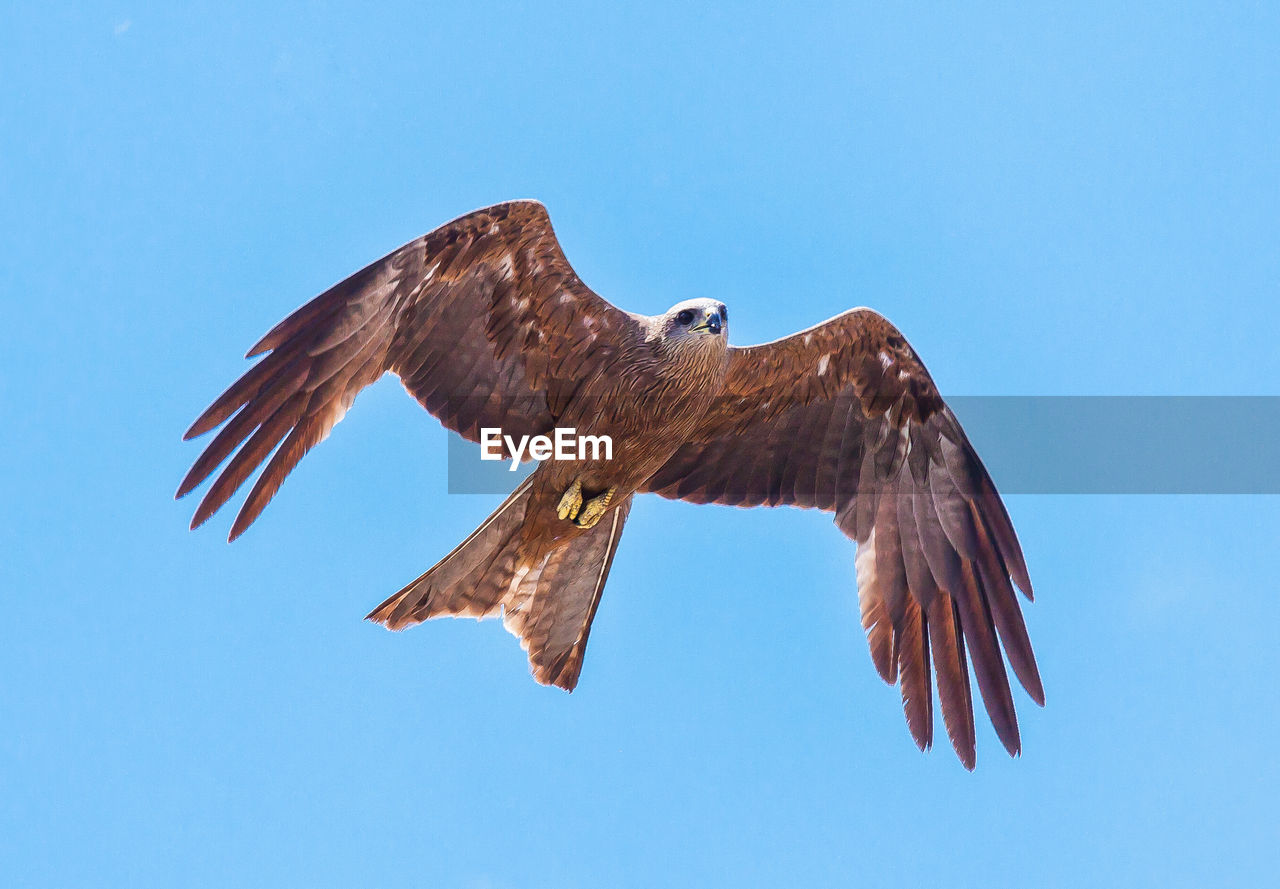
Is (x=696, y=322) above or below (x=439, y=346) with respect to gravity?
above

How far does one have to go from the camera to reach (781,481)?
35.9 feet

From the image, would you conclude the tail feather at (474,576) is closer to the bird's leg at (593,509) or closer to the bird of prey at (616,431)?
the bird of prey at (616,431)

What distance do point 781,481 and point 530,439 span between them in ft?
6.55

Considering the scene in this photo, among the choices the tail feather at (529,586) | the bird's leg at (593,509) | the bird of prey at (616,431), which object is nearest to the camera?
the bird of prey at (616,431)

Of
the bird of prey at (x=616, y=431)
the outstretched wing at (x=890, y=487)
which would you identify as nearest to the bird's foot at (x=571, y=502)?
the bird of prey at (x=616, y=431)

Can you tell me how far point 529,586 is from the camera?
10242 mm

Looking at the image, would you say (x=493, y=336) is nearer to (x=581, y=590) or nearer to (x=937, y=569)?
(x=581, y=590)

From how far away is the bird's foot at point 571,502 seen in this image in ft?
32.7

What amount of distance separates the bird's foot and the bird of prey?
15 millimetres

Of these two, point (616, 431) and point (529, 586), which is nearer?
point (616, 431)

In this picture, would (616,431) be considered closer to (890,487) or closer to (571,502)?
(571,502)

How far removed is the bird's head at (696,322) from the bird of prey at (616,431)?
0.5 inches

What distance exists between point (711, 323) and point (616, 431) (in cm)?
104
